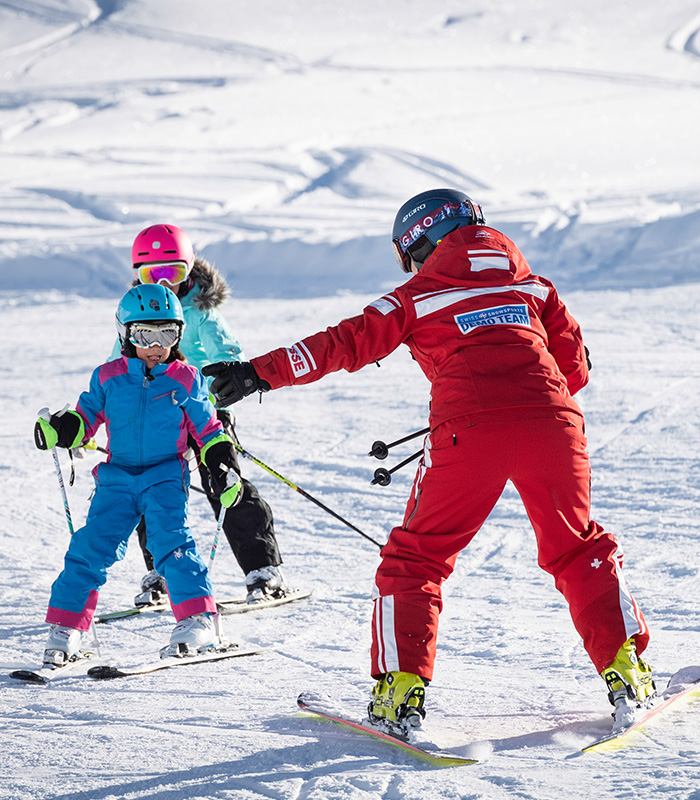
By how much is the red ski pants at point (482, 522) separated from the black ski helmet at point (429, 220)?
0.71 m

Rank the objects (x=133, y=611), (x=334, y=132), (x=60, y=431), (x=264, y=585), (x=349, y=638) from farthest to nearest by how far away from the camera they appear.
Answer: (x=334, y=132), (x=264, y=585), (x=133, y=611), (x=349, y=638), (x=60, y=431)

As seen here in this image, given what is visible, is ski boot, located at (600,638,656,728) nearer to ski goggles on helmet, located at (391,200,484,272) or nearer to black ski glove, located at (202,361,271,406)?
black ski glove, located at (202,361,271,406)

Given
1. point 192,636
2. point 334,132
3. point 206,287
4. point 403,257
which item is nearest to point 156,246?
point 206,287

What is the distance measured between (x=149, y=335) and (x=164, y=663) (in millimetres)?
1188

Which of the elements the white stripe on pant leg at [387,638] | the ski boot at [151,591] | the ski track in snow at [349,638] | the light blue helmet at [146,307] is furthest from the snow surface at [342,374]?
the light blue helmet at [146,307]

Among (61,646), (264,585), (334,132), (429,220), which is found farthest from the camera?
(334,132)

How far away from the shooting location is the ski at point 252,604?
411 cm

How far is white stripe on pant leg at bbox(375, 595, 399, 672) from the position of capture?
8.52 ft

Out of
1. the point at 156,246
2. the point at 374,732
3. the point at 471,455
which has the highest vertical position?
the point at 156,246

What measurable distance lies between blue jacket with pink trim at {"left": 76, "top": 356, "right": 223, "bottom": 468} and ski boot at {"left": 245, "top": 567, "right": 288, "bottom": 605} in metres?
0.86

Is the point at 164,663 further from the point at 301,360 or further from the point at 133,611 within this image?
the point at 301,360

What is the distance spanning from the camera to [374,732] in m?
2.55

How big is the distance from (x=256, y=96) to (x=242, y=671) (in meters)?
31.1

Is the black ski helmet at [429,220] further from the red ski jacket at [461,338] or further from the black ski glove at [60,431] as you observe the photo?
the black ski glove at [60,431]
